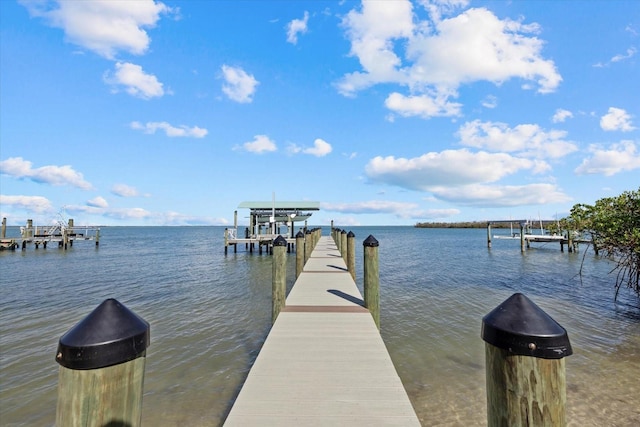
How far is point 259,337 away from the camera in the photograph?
8336 millimetres

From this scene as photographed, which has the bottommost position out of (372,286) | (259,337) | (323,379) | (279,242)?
(259,337)

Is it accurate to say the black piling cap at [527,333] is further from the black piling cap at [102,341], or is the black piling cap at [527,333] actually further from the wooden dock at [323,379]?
the wooden dock at [323,379]

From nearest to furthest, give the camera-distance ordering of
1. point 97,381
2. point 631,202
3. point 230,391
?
point 97,381
point 230,391
point 631,202

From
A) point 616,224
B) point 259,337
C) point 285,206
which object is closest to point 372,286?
point 259,337

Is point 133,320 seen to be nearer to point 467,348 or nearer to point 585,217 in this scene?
point 467,348

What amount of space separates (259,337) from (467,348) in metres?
5.29

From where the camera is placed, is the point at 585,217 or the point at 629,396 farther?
the point at 585,217

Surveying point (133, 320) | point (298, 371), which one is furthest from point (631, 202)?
point (133, 320)

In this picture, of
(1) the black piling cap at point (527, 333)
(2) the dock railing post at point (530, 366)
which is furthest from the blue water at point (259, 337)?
(1) the black piling cap at point (527, 333)

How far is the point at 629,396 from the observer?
532 centimetres

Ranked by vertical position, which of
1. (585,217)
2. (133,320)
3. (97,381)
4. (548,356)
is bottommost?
(97,381)

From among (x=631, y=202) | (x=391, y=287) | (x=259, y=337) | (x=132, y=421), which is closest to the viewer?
(x=132, y=421)

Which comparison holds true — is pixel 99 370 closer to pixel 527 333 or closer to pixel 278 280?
pixel 527 333

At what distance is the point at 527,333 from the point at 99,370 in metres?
2.20
